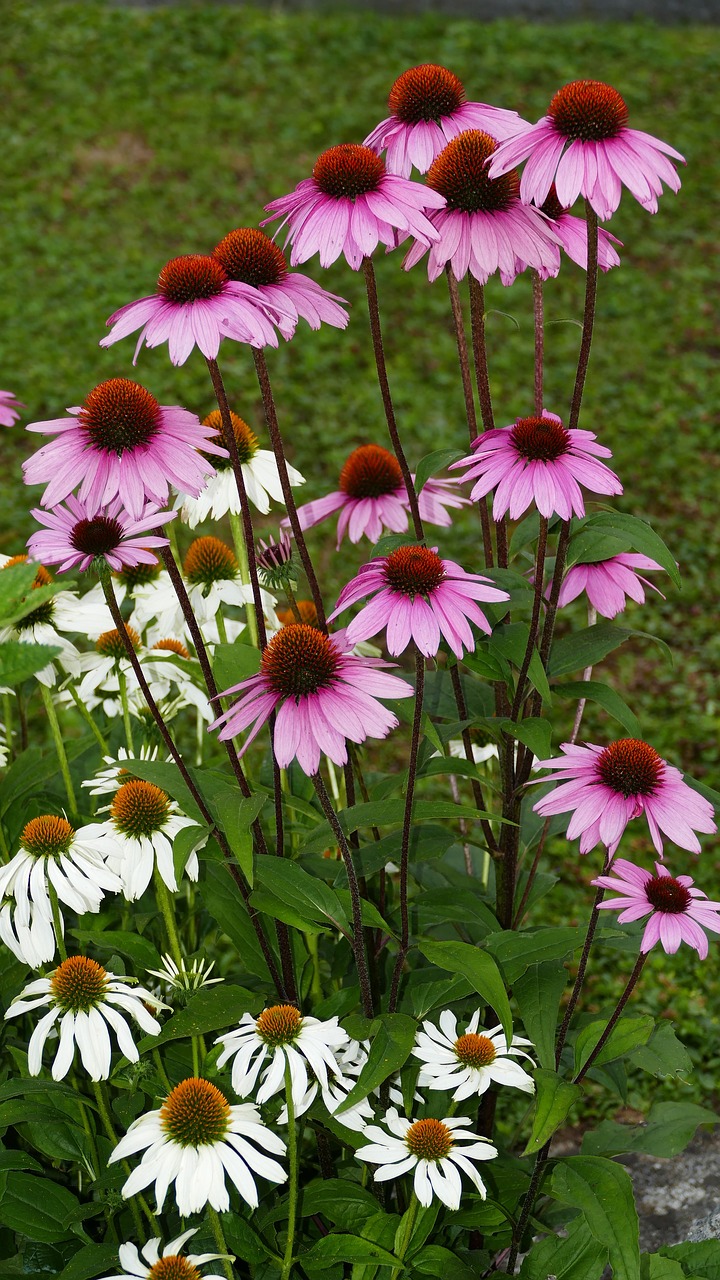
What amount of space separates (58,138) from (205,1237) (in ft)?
21.6

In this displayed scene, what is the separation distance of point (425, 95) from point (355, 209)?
0.90ft

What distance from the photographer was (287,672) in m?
1.41

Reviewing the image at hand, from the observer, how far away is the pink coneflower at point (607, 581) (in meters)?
1.82

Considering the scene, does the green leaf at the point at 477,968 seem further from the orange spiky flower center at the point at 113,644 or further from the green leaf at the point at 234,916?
the orange spiky flower center at the point at 113,644

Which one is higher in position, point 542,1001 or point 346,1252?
point 542,1001

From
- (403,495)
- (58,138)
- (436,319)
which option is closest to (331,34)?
(58,138)

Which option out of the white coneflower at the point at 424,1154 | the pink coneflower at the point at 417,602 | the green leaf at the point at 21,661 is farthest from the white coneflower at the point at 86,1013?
A: the green leaf at the point at 21,661

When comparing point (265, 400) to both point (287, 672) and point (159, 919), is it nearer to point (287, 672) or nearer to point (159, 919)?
point (287, 672)

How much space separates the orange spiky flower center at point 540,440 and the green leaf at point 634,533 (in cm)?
12

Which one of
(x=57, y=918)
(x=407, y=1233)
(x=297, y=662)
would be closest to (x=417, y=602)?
(x=297, y=662)

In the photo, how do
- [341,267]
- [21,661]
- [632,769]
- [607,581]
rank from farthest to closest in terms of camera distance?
1. [341,267]
2. [607,581]
3. [632,769]
4. [21,661]

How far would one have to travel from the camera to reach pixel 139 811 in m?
1.73

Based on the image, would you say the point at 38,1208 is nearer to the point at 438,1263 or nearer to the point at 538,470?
the point at 438,1263

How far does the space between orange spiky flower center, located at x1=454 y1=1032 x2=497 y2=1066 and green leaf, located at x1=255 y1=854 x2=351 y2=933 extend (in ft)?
0.71
